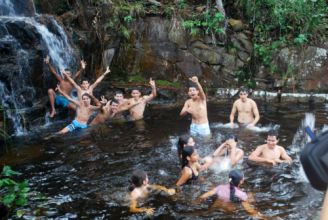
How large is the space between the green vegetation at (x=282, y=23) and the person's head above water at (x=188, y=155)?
8122 mm

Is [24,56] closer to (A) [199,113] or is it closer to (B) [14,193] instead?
(A) [199,113]

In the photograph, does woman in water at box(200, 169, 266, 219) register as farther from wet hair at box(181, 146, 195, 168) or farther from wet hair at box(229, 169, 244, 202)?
wet hair at box(181, 146, 195, 168)

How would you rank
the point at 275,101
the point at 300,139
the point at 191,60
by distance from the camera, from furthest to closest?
the point at 191,60 < the point at 275,101 < the point at 300,139

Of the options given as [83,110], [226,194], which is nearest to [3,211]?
[226,194]

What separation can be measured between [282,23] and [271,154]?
8.04m

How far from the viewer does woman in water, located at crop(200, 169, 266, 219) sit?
5391mm

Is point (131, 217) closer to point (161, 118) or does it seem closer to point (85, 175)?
point (85, 175)

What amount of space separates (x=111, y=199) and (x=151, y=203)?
61cm

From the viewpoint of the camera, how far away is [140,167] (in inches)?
279

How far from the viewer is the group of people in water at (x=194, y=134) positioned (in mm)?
5582

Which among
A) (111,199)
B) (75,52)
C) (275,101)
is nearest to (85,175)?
(111,199)

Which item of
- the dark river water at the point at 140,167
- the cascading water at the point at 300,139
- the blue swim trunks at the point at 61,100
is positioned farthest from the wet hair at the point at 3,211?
the blue swim trunks at the point at 61,100

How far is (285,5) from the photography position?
14047mm

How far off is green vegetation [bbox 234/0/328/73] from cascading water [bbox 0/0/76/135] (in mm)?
6289
